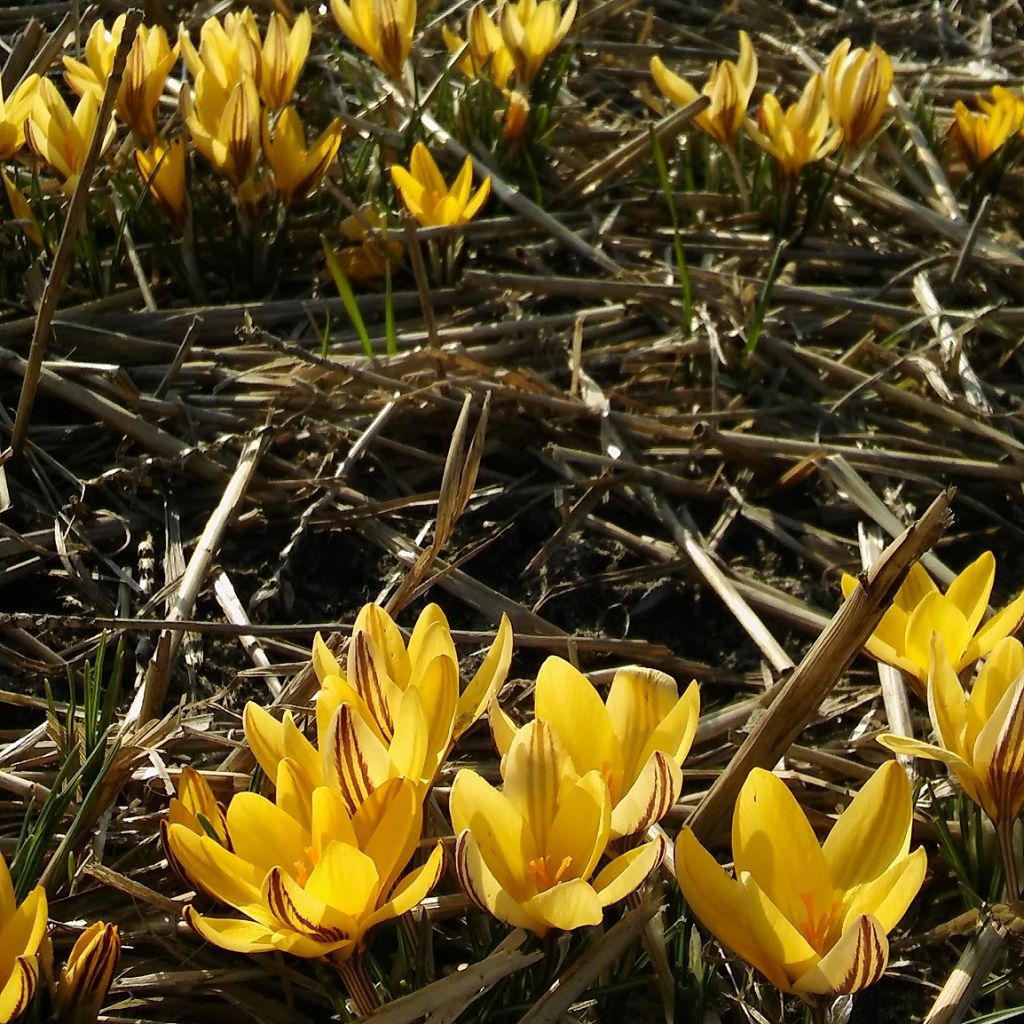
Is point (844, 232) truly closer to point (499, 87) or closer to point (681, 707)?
point (499, 87)

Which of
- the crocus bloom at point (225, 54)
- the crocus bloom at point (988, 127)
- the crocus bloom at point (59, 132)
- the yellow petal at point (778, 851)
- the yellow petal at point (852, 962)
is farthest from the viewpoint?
the crocus bloom at point (988, 127)

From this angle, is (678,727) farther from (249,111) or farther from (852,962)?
(249,111)

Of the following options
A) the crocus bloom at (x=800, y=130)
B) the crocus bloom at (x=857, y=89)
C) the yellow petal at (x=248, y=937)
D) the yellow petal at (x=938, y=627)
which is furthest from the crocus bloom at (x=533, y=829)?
the crocus bloom at (x=857, y=89)

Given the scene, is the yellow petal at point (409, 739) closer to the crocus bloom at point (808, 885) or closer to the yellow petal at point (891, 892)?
the crocus bloom at point (808, 885)

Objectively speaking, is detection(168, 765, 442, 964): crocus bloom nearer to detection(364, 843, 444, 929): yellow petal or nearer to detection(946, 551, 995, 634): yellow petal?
detection(364, 843, 444, 929): yellow petal

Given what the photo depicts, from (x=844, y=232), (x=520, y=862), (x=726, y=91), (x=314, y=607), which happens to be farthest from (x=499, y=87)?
(x=520, y=862)

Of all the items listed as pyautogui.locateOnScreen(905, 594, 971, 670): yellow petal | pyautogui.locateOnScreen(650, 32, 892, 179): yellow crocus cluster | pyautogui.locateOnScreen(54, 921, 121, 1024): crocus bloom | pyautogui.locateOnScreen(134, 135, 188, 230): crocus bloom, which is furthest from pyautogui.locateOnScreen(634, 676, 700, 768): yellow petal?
pyautogui.locateOnScreen(650, 32, 892, 179): yellow crocus cluster
